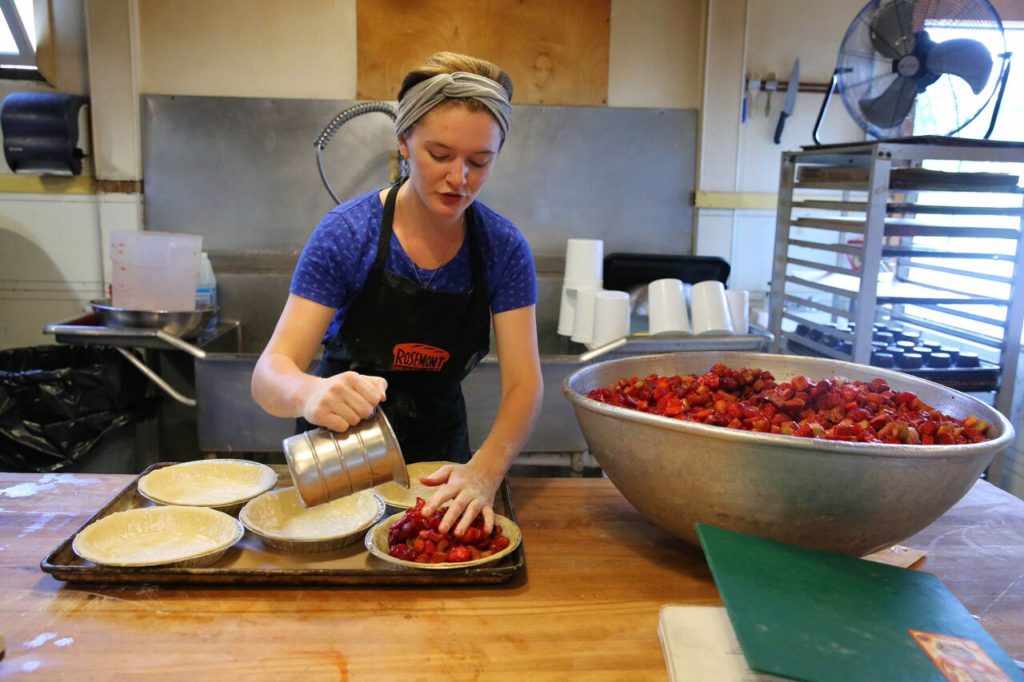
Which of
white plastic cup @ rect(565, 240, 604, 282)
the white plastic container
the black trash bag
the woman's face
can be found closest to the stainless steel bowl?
the white plastic container

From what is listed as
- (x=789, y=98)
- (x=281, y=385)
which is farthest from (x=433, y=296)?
(x=789, y=98)

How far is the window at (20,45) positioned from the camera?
10.6ft

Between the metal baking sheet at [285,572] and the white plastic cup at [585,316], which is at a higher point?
the white plastic cup at [585,316]

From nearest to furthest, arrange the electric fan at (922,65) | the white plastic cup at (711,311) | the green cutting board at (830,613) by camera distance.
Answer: the green cutting board at (830,613) < the electric fan at (922,65) < the white plastic cup at (711,311)

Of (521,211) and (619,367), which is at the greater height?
(521,211)

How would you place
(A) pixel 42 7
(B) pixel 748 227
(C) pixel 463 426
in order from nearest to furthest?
1. (C) pixel 463 426
2. (A) pixel 42 7
3. (B) pixel 748 227

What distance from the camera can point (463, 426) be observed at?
2166 mm

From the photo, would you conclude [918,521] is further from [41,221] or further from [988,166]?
[41,221]

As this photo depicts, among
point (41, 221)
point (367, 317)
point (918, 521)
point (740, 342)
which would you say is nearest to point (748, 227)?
point (740, 342)

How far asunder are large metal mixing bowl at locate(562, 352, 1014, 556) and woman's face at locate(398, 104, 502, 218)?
504 millimetres

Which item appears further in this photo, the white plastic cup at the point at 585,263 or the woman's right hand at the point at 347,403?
the white plastic cup at the point at 585,263

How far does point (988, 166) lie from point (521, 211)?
2.22 metres

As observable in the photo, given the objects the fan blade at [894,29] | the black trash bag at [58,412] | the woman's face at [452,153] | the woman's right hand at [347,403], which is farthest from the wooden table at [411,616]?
the fan blade at [894,29]

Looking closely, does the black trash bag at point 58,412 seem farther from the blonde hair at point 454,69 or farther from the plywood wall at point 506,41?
the blonde hair at point 454,69
